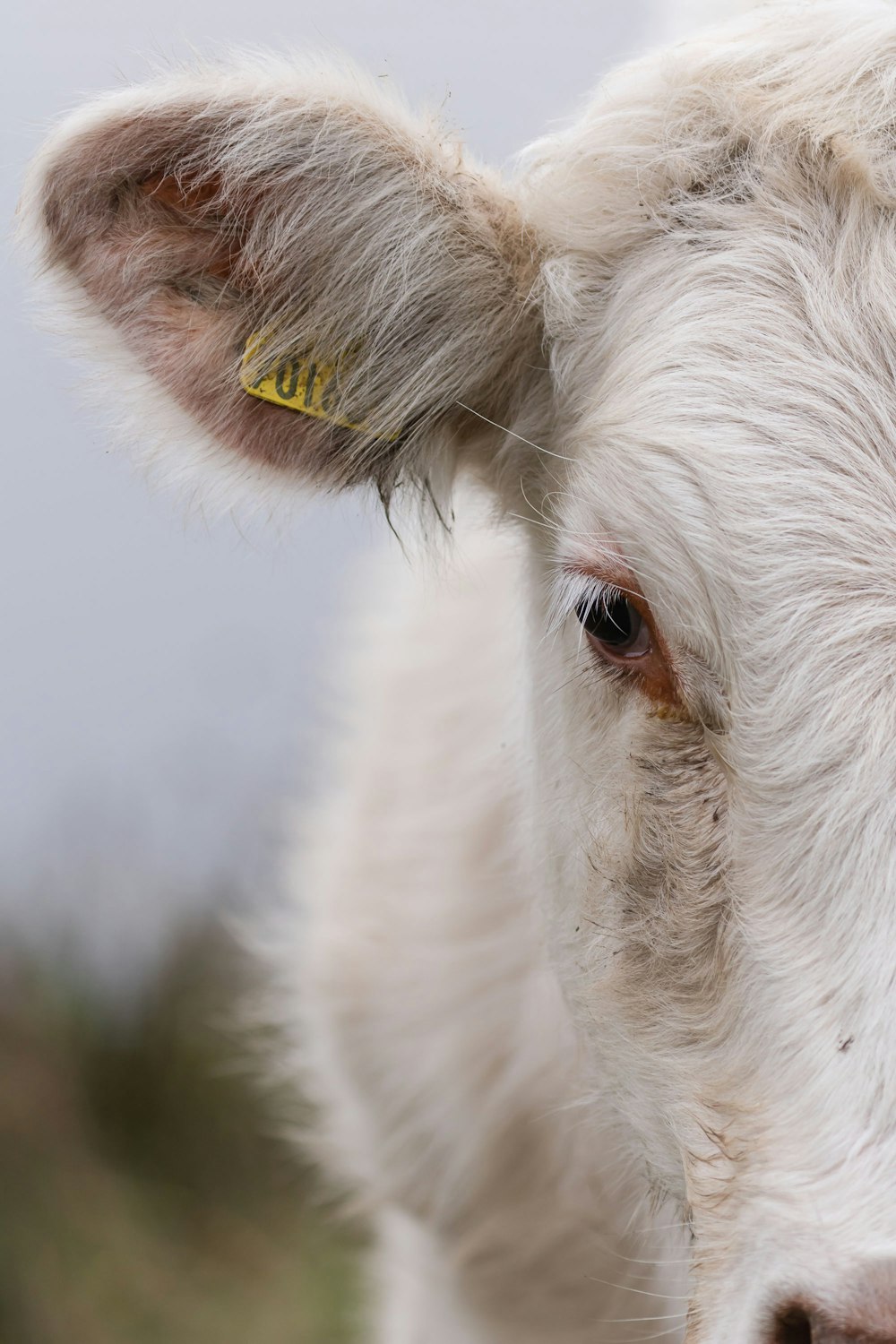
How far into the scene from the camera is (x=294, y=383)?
7.19ft

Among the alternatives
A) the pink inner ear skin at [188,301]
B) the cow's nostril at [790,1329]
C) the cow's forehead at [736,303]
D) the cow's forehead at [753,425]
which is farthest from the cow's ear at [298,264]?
the cow's nostril at [790,1329]

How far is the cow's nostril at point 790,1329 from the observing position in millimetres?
1452

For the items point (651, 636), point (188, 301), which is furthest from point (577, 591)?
point (188, 301)

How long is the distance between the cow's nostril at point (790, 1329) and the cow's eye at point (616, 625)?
0.78 meters

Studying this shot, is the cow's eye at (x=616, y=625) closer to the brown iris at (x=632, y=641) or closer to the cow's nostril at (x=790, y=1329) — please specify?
the brown iris at (x=632, y=641)

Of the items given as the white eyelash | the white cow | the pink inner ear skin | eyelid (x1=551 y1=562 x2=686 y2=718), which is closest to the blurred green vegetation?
the white cow

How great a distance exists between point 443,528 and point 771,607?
2.61 feet

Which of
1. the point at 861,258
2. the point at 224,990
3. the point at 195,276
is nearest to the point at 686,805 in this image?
the point at 861,258

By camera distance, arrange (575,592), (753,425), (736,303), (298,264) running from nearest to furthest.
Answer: (753,425) < (736,303) < (575,592) < (298,264)

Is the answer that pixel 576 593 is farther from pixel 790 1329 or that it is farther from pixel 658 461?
pixel 790 1329

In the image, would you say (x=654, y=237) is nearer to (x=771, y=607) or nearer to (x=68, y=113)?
(x=771, y=607)

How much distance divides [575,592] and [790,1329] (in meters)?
0.90

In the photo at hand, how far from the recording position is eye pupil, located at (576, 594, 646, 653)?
1912 mm

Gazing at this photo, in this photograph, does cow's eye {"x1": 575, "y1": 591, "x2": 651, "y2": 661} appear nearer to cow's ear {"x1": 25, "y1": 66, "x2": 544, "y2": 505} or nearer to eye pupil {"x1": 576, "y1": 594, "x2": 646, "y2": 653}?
eye pupil {"x1": 576, "y1": 594, "x2": 646, "y2": 653}
